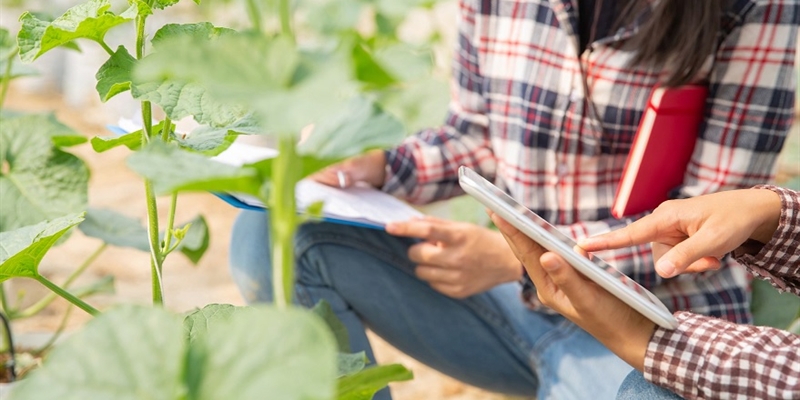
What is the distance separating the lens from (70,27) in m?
0.74

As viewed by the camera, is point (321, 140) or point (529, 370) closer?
point (321, 140)

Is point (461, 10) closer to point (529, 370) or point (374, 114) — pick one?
point (529, 370)

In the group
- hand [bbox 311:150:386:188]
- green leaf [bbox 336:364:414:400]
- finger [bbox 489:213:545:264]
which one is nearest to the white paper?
hand [bbox 311:150:386:188]

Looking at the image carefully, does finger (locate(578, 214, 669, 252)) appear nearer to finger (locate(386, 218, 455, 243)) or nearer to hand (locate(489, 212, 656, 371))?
hand (locate(489, 212, 656, 371))

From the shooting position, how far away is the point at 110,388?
1.44 ft

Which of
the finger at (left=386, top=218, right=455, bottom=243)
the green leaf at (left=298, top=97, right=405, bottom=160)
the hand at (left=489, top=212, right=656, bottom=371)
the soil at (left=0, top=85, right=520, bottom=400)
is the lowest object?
the soil at (left=0, top=85, right=520, bottom=400)

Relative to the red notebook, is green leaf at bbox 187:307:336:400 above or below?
above

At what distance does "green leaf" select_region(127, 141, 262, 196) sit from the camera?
0.45 meters

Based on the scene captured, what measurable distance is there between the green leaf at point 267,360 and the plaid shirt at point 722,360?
1.42ft

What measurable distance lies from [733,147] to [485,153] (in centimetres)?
36

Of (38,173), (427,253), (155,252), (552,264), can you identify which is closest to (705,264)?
(552,264)

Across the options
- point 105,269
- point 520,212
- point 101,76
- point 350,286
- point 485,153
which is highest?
point 101,76

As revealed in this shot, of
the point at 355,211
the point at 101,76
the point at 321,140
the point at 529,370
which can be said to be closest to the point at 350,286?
the point at 355,211

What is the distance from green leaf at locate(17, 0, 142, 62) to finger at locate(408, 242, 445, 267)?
533 mm
